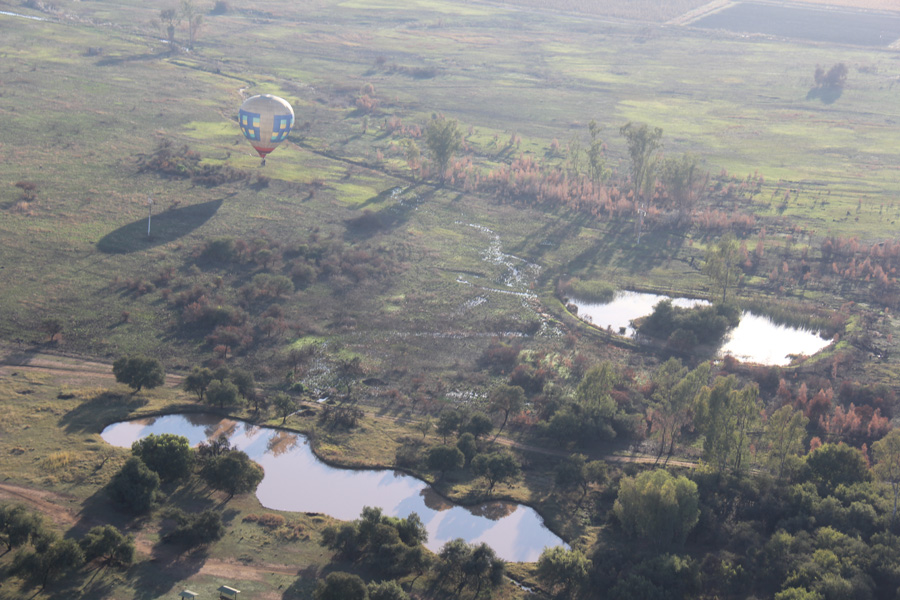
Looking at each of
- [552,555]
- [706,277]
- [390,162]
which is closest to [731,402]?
[552,555]

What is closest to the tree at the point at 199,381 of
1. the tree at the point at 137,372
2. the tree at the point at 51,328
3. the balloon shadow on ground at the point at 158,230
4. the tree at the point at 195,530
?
the tree at the point at 137,372

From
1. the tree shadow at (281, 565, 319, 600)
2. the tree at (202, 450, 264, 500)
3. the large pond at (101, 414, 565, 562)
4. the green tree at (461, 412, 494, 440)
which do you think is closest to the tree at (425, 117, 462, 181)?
the green tree at (461, 412, 494, 440)

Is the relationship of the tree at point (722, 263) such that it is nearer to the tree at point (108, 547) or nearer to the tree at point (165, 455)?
the tree at point (165, 455)

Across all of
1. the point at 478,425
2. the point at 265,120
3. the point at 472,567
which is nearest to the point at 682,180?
the point at 265,120

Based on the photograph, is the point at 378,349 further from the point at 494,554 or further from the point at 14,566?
the point at 14,566

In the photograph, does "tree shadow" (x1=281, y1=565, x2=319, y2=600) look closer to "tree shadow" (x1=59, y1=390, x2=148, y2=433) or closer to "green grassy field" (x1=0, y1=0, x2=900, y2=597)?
"green grassy field" (x1=0, y1=0, x2=900, y2=597)

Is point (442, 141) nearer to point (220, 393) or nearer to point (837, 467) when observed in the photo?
point (220, 393)
